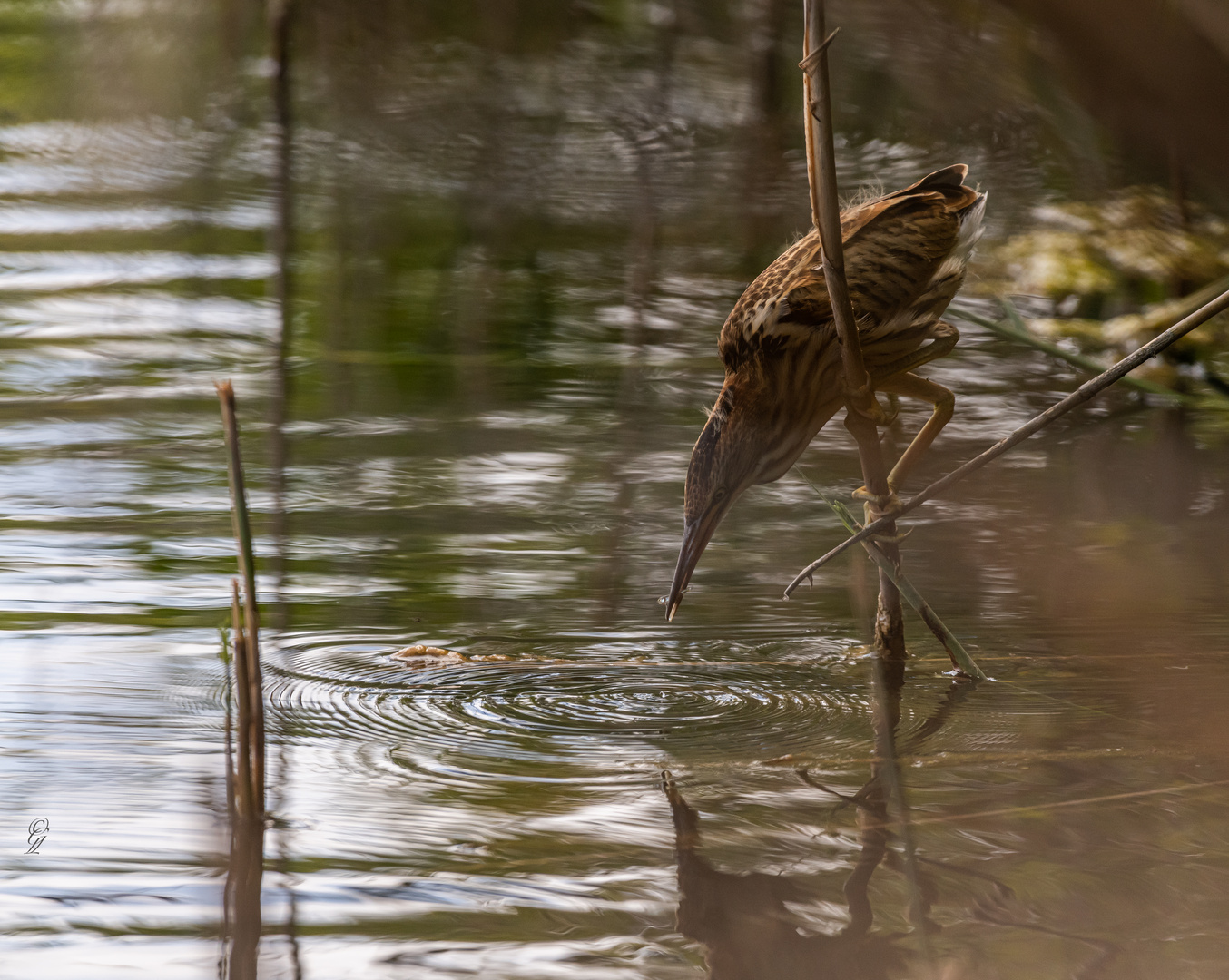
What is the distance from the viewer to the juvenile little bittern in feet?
9.40

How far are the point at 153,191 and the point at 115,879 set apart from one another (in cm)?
694

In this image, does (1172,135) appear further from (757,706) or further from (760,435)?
(757,706)

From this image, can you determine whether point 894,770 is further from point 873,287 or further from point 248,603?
point 248,603

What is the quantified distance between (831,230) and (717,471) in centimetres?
57

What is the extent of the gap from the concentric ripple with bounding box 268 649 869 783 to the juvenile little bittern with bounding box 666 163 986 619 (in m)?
0.20

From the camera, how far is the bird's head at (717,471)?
292cm

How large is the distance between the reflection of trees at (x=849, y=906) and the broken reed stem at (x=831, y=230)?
69cm

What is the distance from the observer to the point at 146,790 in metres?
2.42

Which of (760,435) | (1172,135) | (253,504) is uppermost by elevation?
(1172,135)

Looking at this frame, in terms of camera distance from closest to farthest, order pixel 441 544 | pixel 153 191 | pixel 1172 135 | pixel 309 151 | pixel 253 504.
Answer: pixel 1172 135 < pixel 441 544 < pixel 253 504 < pixel 153 191 < pixel 309 151

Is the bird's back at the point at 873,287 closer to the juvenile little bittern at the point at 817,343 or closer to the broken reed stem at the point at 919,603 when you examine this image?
the juvenile little bittern at the point at 817,343

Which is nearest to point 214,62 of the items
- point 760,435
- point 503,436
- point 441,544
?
point 503,436

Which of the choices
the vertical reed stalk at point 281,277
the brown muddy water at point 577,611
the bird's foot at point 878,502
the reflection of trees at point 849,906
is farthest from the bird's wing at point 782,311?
the vertical reed stalk at point 281,277

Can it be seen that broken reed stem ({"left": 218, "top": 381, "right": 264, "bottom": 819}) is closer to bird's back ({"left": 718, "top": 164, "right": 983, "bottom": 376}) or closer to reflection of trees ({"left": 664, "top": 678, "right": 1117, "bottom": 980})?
reflection of trees ({"left": 664, "top": 678, "right": 1117, "bottom": 980})
